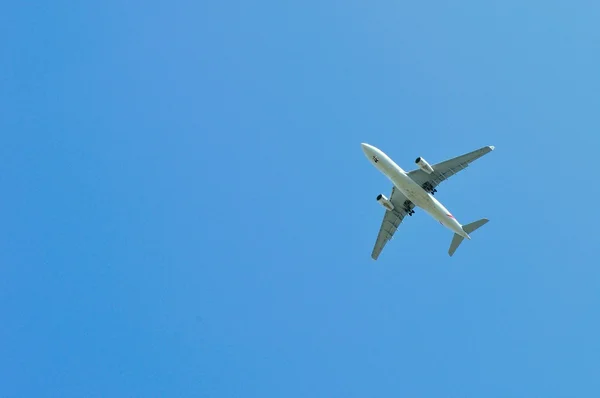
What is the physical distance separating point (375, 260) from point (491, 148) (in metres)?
21.8

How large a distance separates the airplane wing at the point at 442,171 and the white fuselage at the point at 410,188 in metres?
2.48

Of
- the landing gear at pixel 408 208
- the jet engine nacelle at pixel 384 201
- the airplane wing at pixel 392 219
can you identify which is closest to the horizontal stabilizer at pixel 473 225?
the airplane wing at pixel 392 219

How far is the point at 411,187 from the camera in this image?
2689 inches

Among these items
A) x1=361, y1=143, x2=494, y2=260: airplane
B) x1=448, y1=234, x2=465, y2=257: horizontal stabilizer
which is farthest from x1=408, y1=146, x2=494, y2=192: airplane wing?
x1=448, y1=234, x2=465, y2=257: horizontal stabilizer

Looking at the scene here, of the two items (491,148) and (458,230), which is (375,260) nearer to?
(458,230)

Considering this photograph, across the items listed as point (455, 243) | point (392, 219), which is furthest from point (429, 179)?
point (392, 219)

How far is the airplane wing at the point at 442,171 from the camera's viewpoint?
227 ft

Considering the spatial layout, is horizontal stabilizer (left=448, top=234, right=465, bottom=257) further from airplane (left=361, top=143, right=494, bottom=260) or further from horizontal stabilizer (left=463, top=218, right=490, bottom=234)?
horizontal stabilizer (left=463, top=218, right=490, bottom=234)

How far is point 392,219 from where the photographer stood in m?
78.7

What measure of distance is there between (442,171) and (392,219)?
1106 cm

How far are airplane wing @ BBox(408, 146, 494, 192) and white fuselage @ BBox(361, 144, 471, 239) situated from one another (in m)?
2.48

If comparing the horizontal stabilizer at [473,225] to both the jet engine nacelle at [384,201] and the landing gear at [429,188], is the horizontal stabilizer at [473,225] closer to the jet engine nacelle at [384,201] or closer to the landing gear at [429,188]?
the landing gear at [429,188]

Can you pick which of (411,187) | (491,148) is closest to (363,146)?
(411,187)

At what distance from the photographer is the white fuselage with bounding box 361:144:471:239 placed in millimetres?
67562
